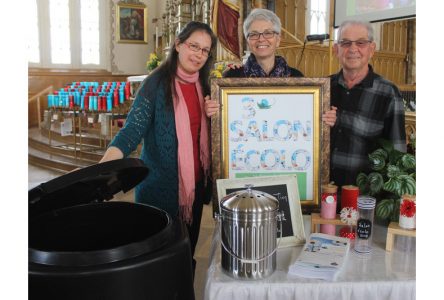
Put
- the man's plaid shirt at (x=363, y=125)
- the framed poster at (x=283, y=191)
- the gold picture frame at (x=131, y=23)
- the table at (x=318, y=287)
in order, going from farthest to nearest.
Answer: the gold picture frame at (x=131, y=23) → the man's plaid shirt at (x=363, y=125) → the framed poster at (x=283, y=191) → the table at (x=318, y=287)

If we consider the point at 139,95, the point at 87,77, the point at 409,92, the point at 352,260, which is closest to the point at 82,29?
the point at 87,77

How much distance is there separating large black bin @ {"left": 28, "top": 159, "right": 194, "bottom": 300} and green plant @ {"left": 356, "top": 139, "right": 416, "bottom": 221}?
2.31 feet

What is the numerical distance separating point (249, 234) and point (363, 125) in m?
0.87

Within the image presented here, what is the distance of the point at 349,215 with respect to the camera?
1.44 metres

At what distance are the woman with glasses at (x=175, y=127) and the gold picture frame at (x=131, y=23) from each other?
12.2 meters

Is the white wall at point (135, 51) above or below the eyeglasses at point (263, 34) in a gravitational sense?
above

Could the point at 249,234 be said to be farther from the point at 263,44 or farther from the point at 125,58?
the point at 125,58

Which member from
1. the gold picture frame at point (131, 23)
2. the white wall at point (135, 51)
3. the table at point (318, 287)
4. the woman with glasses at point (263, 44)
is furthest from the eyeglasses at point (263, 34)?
the gold picture frame at point (131, 23)

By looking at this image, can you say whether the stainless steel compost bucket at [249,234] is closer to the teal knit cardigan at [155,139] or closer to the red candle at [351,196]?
the red candle at [351,196]

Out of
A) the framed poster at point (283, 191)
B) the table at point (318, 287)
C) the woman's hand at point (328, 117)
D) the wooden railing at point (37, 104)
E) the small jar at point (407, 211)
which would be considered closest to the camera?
the table at point (318, 287)

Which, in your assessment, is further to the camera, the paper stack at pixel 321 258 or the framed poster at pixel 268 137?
the framed poster at pixel 268 137

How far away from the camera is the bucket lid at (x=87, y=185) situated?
106 cm

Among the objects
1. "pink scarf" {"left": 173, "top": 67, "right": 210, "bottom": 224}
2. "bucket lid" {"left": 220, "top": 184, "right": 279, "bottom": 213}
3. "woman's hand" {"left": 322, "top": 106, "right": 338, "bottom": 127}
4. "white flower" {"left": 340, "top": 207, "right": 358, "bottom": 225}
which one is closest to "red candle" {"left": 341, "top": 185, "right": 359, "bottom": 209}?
"white flower" {"left": 340, "top": 207, "right": 358, "bottom": 225}
